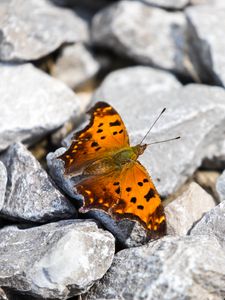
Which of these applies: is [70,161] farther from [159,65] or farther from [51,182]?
[159,65]

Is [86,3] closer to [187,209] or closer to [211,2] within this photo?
[211,2]

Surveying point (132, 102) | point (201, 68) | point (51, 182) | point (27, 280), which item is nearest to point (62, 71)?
point (132, 102)

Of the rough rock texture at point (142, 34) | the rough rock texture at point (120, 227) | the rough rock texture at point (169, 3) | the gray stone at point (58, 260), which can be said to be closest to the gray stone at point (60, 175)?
the rough rock texture at point (120, 227)

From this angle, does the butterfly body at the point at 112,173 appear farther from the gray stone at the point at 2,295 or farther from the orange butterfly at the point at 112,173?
the gray stone at the point at 2,295

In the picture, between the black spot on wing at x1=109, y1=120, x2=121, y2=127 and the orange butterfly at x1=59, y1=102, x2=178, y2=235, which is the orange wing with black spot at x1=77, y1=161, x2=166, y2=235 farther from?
the black spot on wing at x1=109, y1=120, x2=121, y2=127

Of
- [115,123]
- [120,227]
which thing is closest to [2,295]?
[120,227]

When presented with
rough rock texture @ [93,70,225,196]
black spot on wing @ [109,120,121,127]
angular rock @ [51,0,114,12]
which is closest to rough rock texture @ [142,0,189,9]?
angular rock @ [51,0,114,12]

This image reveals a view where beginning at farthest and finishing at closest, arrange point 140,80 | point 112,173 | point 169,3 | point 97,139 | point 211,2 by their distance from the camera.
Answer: point 211,2 < point 169,3 < point 140,80 < point 97,139 < point 112,173
